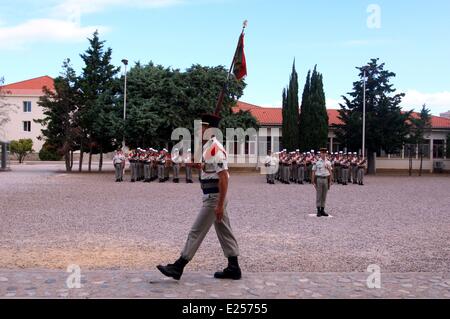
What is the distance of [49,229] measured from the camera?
11258 millimetres

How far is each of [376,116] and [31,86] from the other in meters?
51.3

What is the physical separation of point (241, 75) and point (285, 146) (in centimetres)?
3742

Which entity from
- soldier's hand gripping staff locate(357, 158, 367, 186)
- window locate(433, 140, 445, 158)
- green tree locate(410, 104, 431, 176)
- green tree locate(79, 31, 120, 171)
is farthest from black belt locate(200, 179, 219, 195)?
window locate(433, 140, 445, 158)

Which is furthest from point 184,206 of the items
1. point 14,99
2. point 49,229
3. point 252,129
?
point 14,99

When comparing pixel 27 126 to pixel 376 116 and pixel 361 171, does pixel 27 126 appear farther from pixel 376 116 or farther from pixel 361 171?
pixel 361 171

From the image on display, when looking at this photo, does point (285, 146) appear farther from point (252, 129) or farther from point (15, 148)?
point (15, 148)

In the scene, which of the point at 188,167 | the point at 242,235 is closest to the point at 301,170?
the point at 188,167

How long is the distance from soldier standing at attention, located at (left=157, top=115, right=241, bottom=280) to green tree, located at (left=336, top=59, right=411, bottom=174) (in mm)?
37418

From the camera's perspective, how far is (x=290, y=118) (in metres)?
44.7

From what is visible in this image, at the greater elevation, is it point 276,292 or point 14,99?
point 14,99

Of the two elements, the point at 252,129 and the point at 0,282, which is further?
the point at 252,129

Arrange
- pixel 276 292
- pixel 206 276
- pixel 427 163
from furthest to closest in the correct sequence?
pixel 427 163 < pixel 206 276 < pixel 276 292

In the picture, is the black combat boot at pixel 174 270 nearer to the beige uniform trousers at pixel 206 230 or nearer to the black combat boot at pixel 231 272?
the beige uniform trousers at pixel 206 230

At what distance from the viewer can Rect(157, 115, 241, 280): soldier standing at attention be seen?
656cm
